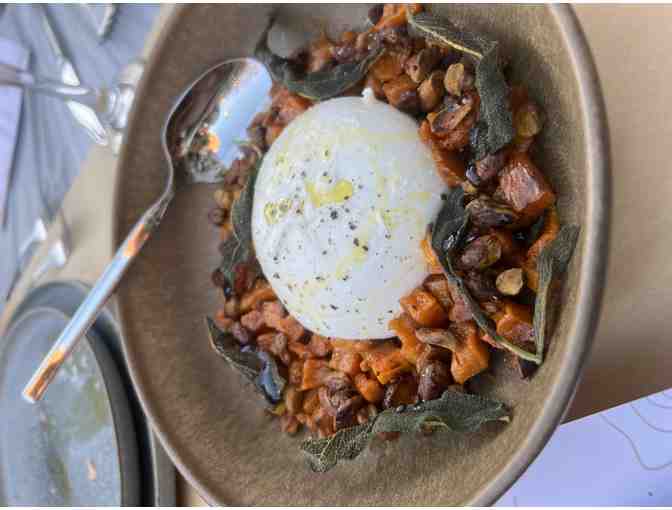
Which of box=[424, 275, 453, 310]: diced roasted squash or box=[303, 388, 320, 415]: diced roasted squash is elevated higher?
box=[424, 275, 453, 310]: diced roasted squash

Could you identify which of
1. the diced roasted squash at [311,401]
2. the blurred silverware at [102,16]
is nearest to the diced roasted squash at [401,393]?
the diced roasted squash at [311,401]

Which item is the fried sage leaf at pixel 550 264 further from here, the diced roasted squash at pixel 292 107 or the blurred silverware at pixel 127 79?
the blurred silverware at pixel 127 79

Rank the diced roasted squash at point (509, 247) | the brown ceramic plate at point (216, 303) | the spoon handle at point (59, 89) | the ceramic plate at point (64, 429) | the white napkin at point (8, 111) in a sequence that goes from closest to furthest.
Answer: the brown ceramic plate at point (216, 303), the diced roasted squash at point (509, 247), the ceramic plate at point (64, 429), the spoon handle at point (59, 89), the white napkin at point (8, 111)

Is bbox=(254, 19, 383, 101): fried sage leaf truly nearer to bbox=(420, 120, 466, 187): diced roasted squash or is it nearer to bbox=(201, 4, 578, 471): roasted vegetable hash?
bbox=(201, 4, 578, 471): roasted vegetable hash

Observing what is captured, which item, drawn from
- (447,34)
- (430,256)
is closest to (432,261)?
(430,256)

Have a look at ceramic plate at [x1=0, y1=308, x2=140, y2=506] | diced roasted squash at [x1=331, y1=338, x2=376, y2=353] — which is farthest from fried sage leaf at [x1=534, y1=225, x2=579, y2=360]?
ceramic plate at [x1=0, y1=308, x2=140, y2=506]
